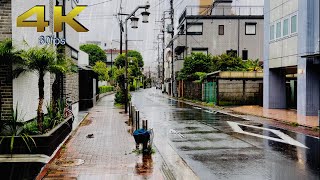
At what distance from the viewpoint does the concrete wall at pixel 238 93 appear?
35312mm

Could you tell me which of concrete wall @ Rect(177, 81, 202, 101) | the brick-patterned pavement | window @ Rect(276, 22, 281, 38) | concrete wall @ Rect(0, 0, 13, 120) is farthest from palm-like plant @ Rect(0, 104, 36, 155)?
concrete wall @ Rect(177, 81, 202, 101)

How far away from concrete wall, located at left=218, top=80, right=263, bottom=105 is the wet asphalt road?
17.0 meters

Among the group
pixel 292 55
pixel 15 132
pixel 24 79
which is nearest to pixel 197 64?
pixel 292 55

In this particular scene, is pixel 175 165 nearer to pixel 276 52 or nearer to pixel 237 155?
pixel 237 155

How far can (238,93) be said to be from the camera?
35375 millimetres

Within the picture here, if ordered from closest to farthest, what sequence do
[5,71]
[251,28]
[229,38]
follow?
[5,71]
[251,28]
[229,38]

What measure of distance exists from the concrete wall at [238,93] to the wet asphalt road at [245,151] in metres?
17.0

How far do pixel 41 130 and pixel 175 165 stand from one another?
13.6 ft

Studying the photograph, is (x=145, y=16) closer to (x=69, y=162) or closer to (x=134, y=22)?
(x=134, y=22)

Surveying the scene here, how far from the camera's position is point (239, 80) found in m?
35.2

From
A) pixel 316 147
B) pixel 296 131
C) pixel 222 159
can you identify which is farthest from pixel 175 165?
pixel 296 131

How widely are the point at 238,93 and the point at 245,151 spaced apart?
24069mm

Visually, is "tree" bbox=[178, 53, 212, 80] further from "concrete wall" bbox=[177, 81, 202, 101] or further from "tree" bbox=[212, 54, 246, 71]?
"tree" bbox=[212, 54, 246, 71]

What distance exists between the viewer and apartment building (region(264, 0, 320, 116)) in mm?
23234
